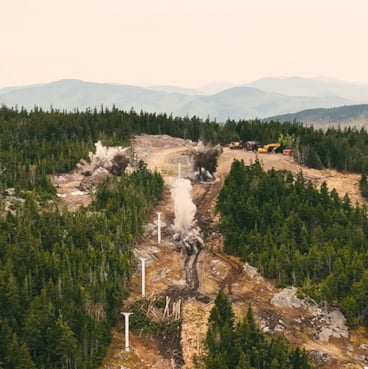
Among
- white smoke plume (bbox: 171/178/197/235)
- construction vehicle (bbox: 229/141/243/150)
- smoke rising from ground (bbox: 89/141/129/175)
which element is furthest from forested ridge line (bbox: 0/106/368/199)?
white smoke plume (bbox: 171/178/197/235)

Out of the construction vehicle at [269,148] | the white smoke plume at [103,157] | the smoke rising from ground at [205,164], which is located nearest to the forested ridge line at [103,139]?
the construction vehicle at [269,148]

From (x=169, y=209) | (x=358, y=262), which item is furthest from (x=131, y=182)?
(x=358, y=262)

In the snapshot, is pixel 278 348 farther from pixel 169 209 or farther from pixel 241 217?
pixel 169 209

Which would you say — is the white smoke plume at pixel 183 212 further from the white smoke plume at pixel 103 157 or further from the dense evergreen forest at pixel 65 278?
the white smoke plume at pixel 103 157

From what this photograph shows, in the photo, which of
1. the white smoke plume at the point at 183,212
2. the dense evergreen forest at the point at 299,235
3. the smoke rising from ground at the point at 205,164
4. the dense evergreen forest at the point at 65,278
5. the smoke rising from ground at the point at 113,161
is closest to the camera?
the dense evergreen forest at the point at 65,278

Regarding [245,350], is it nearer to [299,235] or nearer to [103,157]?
[299,235]
